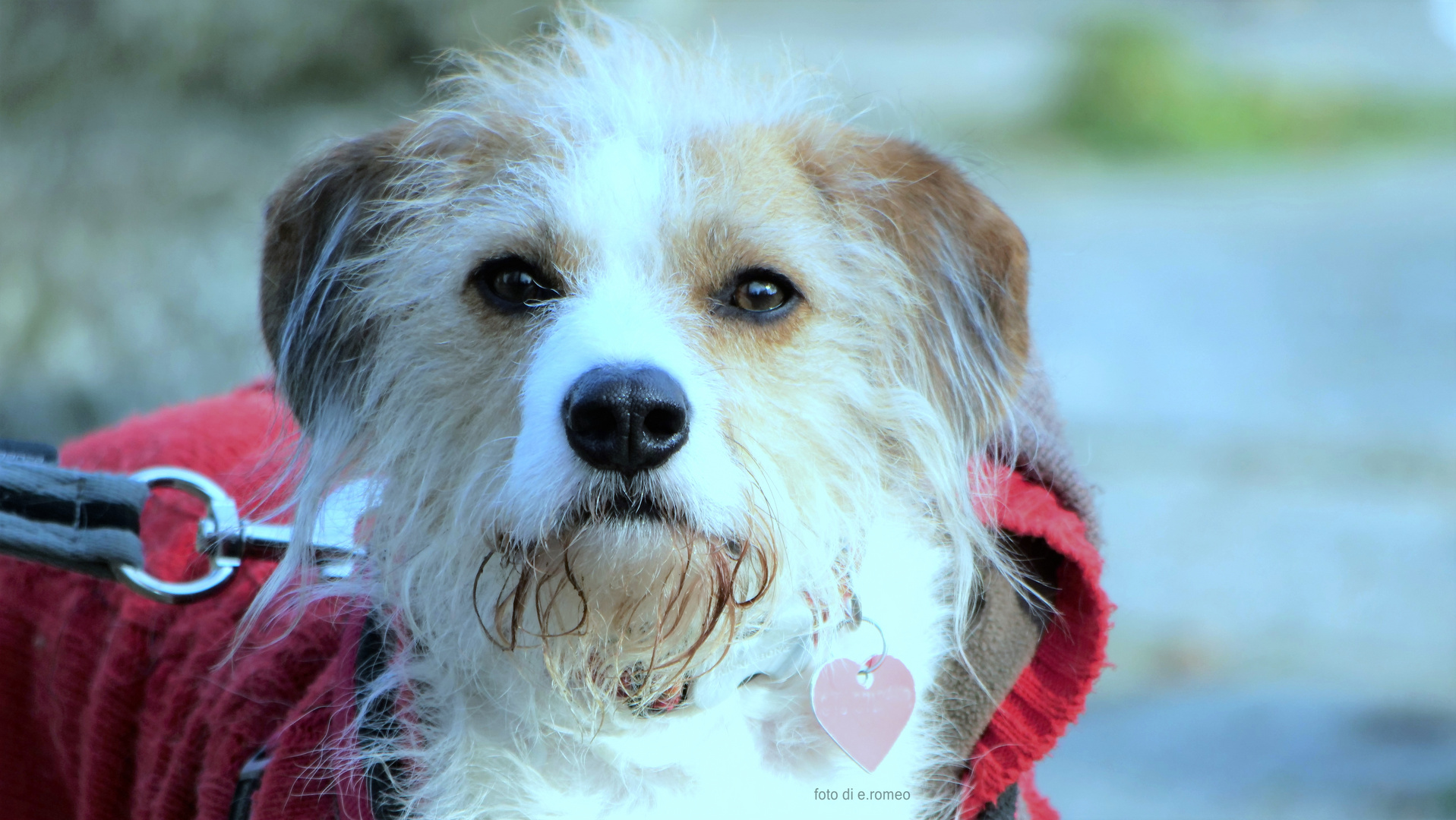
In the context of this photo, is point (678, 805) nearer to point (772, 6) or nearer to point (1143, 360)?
point (1143, 360)

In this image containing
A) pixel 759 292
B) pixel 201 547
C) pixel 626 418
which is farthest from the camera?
pixel 201 547

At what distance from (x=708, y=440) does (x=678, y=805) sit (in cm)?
57

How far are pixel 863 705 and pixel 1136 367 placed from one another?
691 centimetres

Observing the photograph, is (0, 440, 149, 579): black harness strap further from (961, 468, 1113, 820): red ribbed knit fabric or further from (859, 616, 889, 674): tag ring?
(961, 468, 1113, 820): red ribbed knit fabric

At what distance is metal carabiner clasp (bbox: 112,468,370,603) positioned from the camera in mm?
2059

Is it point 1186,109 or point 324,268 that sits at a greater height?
point 1186,109

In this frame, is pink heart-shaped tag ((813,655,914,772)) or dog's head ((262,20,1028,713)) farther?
pink heart-shaped tag ((813,655,914,772))

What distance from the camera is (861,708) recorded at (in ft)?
5.99

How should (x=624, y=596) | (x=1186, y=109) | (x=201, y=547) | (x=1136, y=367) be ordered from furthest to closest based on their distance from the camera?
(x=1186, y=109) → (x=1136, y=367) → (x=201, y=547) → (x=624, y=596)

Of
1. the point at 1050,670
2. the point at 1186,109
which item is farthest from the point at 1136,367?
the point at 1186,109

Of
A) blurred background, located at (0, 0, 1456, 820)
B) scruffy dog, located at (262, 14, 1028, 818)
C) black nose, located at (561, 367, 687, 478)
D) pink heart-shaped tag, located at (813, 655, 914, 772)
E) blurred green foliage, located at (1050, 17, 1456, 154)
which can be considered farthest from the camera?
blurred green foliage, located at (1050, 17, 1456, 154)

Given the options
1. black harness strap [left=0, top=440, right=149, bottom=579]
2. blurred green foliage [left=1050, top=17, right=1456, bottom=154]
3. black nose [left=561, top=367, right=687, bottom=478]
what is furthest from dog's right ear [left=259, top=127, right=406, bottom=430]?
blurred green foliage [left=1050, top=17, right=1456, bottom=154]

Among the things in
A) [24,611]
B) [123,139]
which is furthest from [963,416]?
[123,139]

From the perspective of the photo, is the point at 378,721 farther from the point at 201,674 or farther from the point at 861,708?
the point at 861,708
